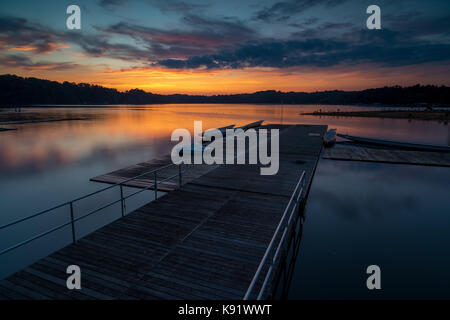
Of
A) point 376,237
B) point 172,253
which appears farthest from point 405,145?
point 172,253

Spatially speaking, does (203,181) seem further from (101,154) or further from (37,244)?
(101,154)

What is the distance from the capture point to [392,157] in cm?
2188

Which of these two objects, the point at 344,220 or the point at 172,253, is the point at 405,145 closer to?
the point at 344,220

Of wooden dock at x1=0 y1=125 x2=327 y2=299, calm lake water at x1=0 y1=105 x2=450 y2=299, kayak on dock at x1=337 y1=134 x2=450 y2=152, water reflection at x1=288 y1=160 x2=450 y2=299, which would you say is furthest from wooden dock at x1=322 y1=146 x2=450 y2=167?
wooden dock at x1=0 y1=125 x2=327 y2=299

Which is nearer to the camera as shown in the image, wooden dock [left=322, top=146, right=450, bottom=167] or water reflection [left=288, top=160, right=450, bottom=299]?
water reflection [left=288, top=160, right=450, bottom=299]

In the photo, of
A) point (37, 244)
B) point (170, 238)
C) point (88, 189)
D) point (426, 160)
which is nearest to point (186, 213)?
point (170, 238)

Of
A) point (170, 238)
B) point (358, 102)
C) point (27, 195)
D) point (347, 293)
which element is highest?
point (358, 102)

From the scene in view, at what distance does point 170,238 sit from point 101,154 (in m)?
24.5

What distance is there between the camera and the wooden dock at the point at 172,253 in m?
5.05

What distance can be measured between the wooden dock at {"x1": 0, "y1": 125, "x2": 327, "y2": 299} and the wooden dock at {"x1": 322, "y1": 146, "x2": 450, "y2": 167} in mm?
14288

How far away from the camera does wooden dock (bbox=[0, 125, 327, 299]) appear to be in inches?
→ 199

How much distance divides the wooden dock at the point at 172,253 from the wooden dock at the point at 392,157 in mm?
14288

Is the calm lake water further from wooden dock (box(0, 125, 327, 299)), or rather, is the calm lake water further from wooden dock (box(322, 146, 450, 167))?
wooden dock (box(0, 125, 327, 299))

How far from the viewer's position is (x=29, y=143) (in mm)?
32938
